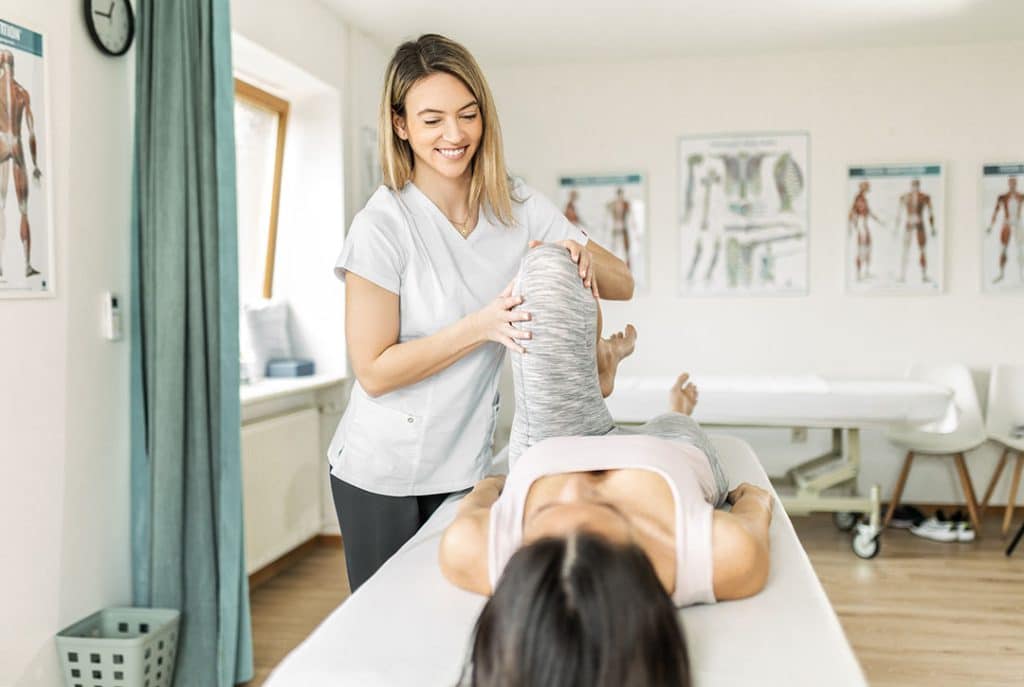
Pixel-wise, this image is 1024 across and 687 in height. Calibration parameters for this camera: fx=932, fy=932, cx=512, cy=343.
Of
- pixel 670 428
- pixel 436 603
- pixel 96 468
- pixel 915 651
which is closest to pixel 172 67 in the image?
pixel 96 468

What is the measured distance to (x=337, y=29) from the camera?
4.03 metres

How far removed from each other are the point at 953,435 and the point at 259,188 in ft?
11.2

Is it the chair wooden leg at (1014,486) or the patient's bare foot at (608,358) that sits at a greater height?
the patient's bare foot at (608,358)

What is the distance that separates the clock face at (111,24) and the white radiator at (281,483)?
144cm

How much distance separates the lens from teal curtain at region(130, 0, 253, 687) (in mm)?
2398

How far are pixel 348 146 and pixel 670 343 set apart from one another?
1.98 metres

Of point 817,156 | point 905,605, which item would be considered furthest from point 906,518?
point 817,156

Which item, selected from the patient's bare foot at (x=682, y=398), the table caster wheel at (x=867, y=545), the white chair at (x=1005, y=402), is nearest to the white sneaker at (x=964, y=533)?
the white chair at (x=1005, y=402)

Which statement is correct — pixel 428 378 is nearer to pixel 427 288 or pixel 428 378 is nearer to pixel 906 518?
pixel 427 288

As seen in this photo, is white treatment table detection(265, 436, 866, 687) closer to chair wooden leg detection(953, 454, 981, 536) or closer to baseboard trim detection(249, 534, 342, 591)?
baseboard trim detection(249, 534, 342, 591)

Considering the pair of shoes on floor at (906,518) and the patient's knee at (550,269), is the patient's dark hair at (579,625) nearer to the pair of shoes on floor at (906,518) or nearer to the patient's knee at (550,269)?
the patient's knee at (550,269)

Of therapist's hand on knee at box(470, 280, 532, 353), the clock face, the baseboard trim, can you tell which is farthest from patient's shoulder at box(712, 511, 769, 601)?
the baseboard trim

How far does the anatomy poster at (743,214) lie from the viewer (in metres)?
4.84

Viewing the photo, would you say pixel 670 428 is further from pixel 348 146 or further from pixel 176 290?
pixel 348 146
